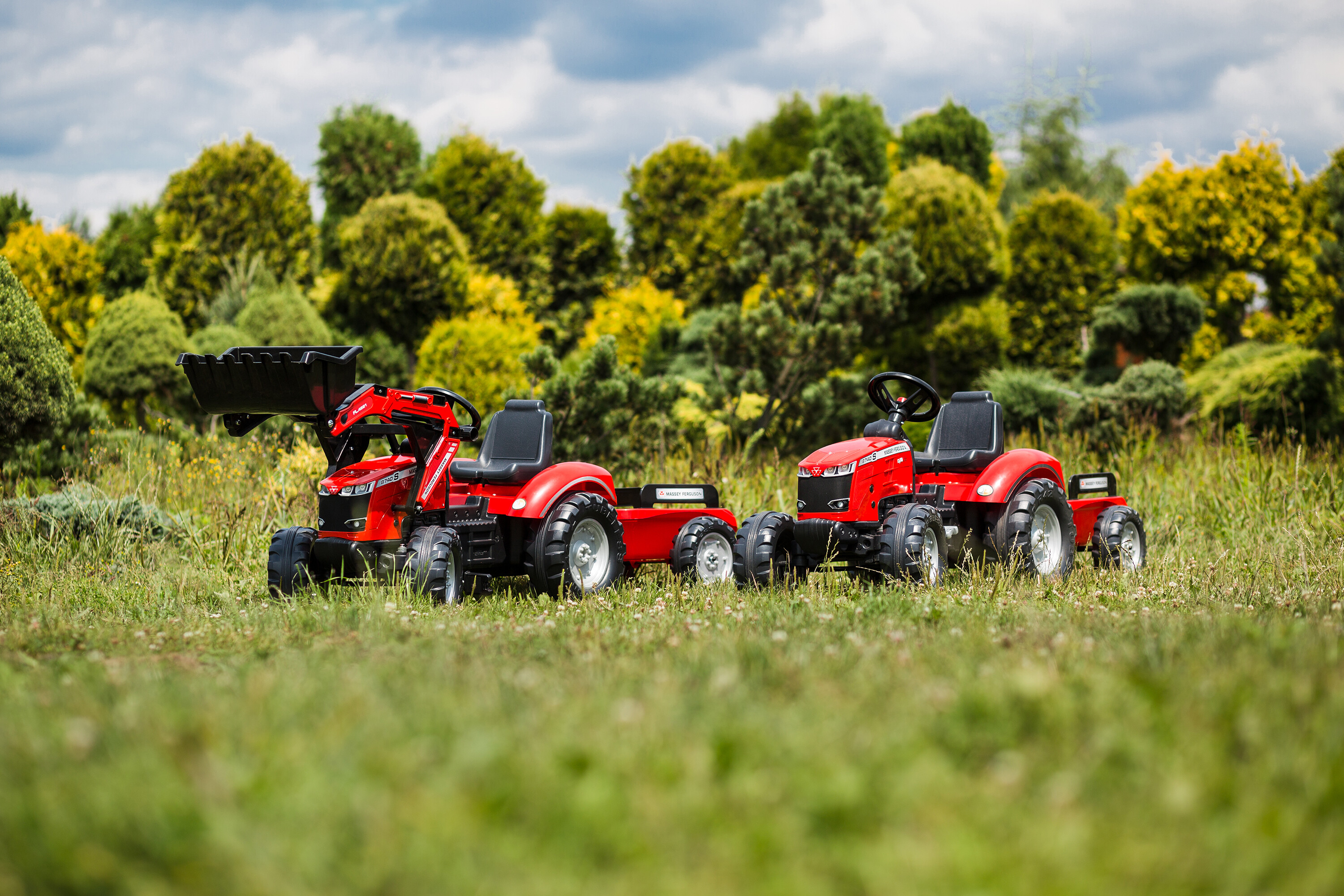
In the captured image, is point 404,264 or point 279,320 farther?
point 404,264

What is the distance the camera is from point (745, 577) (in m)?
6.63

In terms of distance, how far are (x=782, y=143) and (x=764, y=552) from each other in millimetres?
19064

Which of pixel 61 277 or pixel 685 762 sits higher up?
pixel 61 277

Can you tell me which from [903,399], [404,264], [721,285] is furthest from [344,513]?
[721,285]

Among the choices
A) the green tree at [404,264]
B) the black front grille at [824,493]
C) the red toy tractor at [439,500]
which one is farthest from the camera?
the green tree at [404,264]

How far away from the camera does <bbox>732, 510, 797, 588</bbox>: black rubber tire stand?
6.61 metres

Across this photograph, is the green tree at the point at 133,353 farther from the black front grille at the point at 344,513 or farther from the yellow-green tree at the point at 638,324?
the black front grille at the point at 344,513

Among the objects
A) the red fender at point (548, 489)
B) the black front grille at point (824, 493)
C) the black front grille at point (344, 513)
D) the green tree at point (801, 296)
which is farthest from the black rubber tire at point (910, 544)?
the green tree at point (801, 296)

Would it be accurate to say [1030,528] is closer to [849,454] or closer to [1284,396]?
[849,454]

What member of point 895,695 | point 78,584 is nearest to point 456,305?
point 78,584

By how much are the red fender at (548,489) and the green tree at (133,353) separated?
26.1 ft

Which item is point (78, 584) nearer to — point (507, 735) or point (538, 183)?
point (507, 735)

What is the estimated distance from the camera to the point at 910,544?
6312 mm

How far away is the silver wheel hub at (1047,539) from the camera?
7.31 metres
